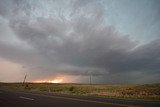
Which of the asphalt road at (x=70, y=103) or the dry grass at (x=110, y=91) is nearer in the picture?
the asphalt road at (x=70, y=103)

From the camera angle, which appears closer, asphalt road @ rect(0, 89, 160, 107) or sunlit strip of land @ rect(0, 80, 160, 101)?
asphalt road @ rect(0, 89, 160, 107)

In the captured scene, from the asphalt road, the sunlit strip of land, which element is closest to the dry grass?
the sunlit strip of land

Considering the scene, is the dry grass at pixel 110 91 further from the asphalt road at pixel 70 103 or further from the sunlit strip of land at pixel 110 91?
the asphalt road at pixel 70 103

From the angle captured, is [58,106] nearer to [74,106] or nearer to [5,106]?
[74,106]

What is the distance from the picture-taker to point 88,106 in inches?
368

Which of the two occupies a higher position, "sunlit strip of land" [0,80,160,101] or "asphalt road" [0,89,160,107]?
"sunlit strip of land" [0,80,160,101]

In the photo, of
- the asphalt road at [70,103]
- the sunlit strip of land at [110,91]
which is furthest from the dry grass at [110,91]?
the asphalt road at [70,103]

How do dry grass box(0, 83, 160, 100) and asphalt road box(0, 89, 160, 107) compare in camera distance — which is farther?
dry grass box(0, 83, 160, 100)

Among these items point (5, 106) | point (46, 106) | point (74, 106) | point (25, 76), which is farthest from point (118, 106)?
point (25, 76)

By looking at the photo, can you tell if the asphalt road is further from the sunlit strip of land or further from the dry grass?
the dry grass

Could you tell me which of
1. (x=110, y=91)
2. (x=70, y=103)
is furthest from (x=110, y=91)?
(x=70, y=103)

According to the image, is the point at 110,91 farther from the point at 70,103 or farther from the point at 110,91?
the point at 70,103

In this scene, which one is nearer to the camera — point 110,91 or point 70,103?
point 70,103

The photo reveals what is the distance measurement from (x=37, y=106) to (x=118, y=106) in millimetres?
4621
